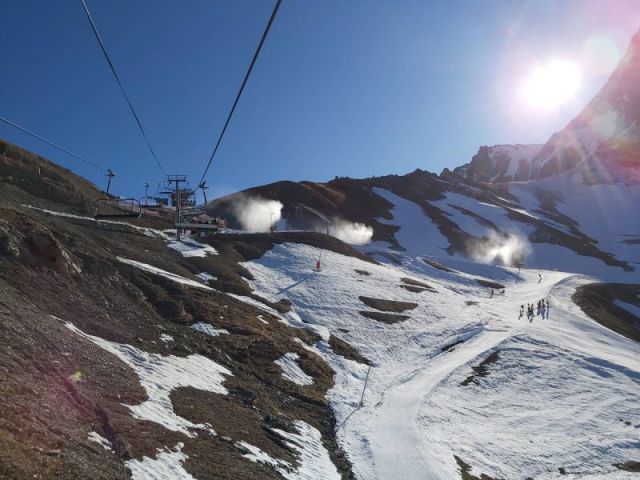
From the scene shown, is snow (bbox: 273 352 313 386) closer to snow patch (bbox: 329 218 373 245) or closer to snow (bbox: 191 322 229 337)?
snow (bbox: 191 322 229 337)

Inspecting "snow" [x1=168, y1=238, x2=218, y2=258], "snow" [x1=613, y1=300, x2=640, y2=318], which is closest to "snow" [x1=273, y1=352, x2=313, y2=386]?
"snow" [x1=168, y1=238, x2=218, y2=258]

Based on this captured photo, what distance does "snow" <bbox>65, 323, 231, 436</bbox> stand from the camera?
778 inches

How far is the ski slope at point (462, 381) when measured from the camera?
96.6 feet

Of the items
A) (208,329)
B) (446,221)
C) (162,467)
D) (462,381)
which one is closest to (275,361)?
(208,329)

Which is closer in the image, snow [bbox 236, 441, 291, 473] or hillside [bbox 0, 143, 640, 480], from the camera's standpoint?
hillside [bbox 0, 143, 640, 480]

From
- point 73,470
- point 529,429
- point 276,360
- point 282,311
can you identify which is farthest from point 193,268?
point 73,470

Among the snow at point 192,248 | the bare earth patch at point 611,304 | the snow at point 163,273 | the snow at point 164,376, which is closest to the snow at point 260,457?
the snow at point 164,376

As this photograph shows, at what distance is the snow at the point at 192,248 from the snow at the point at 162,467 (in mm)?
45769

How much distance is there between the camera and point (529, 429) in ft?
114

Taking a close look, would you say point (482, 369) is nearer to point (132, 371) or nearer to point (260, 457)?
point (260, 457)

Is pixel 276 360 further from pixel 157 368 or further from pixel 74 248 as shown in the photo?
pixel 74 248

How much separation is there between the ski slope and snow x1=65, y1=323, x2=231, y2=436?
28.2 ft

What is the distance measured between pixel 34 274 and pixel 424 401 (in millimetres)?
27953

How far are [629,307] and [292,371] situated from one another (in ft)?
275
